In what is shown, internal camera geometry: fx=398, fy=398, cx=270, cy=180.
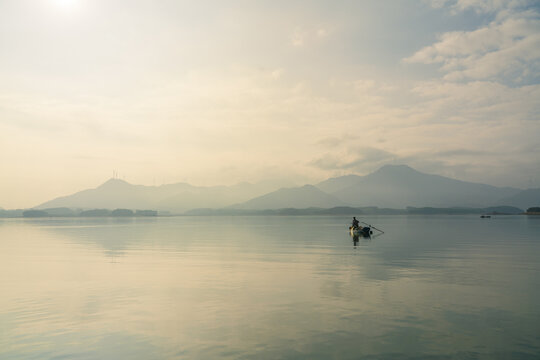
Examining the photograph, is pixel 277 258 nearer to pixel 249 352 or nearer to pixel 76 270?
pixel 76 270

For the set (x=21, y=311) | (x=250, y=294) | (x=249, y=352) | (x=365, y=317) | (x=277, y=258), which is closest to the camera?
(x=249, y=352)

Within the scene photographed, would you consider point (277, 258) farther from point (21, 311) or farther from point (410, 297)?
point (21, 311)

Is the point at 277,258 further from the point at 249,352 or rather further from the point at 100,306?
the point at 249,352

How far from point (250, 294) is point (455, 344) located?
515 inches

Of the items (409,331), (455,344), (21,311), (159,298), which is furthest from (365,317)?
(21,311)

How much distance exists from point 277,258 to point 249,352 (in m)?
30.5

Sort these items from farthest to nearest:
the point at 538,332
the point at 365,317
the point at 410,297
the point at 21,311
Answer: the point at 410,297
the point at 21,311
the point at 365,317
the point at 538,332

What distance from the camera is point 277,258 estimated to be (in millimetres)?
45344

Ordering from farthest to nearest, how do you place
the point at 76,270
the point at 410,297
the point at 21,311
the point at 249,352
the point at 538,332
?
the point at 76,270
the point at 410,297
the point at 21,311
the point at 538,332
the point at 249,352

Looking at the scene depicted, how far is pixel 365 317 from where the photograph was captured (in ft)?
64.5

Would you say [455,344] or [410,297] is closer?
[455,344]

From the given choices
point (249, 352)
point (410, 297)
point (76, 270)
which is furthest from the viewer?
point (76, 270)

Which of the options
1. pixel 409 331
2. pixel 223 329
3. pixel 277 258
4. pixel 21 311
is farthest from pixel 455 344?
pixel 277 258

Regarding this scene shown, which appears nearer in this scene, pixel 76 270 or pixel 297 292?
pixel 297 292
